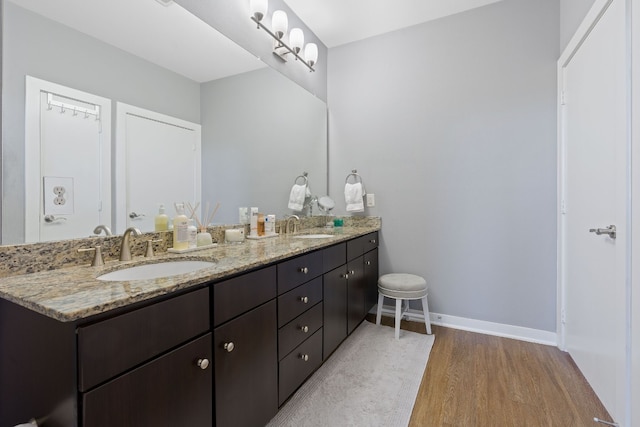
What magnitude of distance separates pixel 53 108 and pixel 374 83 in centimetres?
232

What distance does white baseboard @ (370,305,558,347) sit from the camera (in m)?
2.07

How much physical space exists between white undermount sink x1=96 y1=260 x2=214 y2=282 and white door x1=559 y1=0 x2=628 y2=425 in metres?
1.80

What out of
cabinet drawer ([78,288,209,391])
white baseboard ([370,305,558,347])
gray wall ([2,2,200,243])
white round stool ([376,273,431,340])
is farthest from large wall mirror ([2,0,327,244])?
white baseboard ([370,305,558,347])

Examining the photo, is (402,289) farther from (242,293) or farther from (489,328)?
(242,293)

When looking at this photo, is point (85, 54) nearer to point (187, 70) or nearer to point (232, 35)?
point (187, 70)

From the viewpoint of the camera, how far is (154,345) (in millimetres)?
779

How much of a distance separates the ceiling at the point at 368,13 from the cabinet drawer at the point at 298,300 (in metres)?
2.09

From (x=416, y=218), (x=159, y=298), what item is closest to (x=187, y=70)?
(x=159, y=298)

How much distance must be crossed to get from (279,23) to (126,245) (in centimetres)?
175

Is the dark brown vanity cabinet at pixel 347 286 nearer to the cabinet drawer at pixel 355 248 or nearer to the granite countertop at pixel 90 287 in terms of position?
the cabinet drawer at pixel 355 248

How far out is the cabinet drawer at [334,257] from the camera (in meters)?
1.69

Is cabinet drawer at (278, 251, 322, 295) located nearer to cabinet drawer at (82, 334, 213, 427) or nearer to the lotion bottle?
cabinet drawer at (82, 334, 213, 427)

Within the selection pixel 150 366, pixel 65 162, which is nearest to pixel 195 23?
pixel 65 162

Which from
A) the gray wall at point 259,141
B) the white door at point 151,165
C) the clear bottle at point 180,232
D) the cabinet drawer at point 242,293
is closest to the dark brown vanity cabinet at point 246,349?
the cabinet drawer at point 242,293
